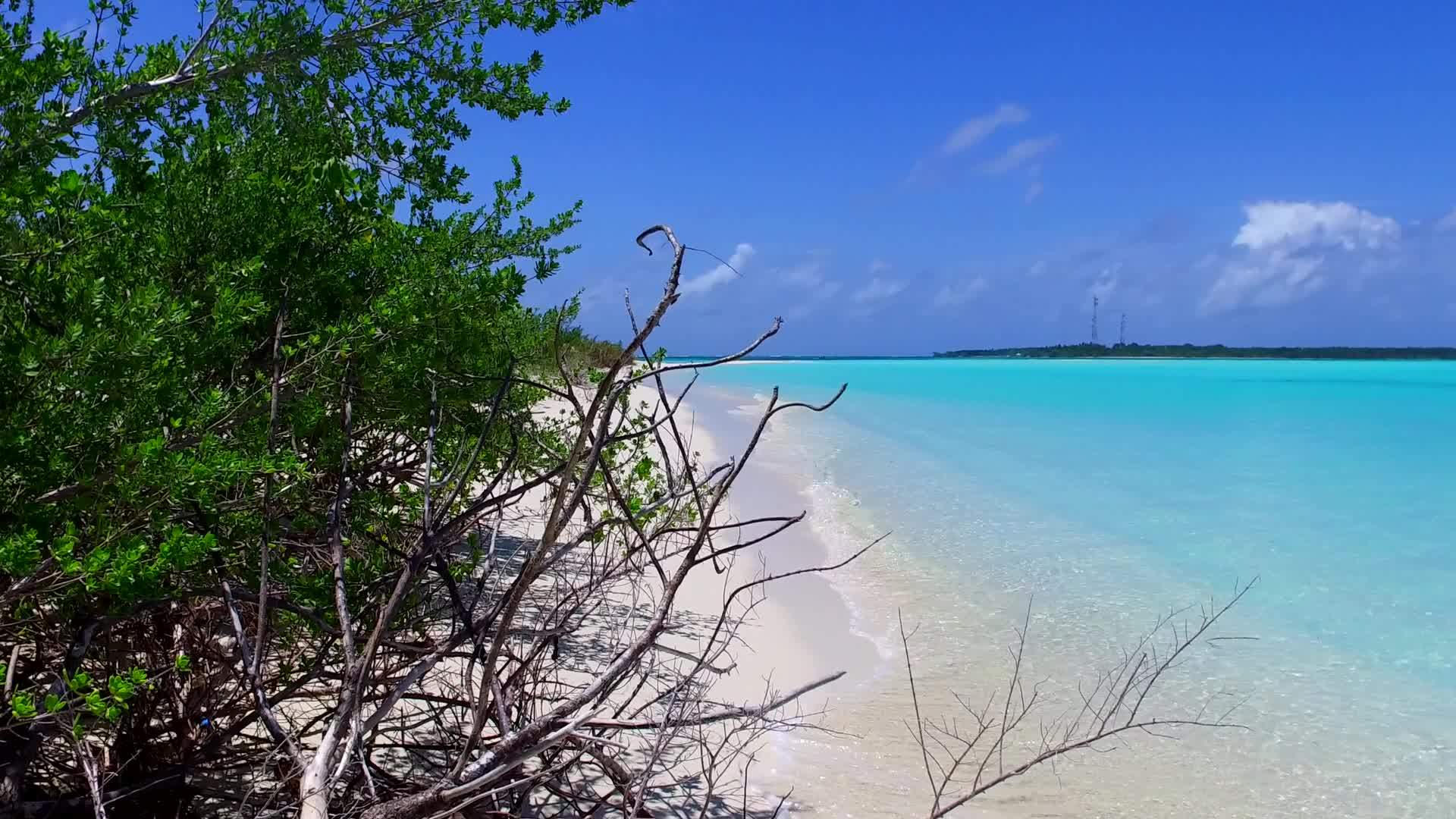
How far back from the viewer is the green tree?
1.96 meters

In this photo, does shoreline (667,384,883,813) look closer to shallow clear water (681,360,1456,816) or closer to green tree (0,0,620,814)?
shallow clear water (681,360,1456,816)

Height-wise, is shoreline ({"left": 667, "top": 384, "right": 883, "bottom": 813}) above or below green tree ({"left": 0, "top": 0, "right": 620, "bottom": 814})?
below

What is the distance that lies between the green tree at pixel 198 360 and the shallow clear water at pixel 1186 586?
2.37 meters

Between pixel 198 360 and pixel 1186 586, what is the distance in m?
7.92

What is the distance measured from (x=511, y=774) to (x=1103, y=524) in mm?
9623

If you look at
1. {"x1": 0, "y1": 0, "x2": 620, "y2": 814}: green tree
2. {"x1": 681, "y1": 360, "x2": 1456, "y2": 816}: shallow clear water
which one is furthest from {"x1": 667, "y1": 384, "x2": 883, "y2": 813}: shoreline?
{"x1": 0, "y1": 0, "x2": 620, "y2": 814}: green tree

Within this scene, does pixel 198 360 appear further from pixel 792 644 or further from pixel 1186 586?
pixel 1186 586

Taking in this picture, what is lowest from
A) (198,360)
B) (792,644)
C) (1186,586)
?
(1186,586)

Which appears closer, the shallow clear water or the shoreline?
the shoreline

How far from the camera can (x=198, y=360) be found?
95.6 inches

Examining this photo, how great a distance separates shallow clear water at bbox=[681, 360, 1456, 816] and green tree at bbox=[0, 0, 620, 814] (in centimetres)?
237

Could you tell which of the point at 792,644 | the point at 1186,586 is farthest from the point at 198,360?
the point at 1186,586

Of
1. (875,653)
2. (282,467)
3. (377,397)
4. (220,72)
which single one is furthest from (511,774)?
(875,653)

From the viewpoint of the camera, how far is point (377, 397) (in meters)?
3.11
